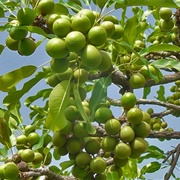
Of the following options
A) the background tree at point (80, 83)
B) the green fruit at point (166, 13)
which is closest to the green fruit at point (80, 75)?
the background tree at point (80, 83)

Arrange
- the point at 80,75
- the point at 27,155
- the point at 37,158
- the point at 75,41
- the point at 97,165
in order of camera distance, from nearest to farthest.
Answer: the point at 75,41
the point at 80,75
the point at 97,165
the point at 27,155
the point at 37,158

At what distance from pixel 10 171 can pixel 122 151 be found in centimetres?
72

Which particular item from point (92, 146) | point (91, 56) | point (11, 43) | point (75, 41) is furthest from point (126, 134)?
point (11, 43)

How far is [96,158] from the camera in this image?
233cm

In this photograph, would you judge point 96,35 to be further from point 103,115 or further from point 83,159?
point 83,159

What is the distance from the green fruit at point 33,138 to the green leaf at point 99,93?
2.07 ft

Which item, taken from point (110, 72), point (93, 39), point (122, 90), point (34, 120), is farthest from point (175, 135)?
point (93, 39)

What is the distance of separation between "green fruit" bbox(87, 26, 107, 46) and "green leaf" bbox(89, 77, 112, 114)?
0.44m

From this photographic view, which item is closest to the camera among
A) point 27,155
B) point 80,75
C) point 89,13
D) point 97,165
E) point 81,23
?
point 81,23

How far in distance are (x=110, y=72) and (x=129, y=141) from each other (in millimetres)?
454

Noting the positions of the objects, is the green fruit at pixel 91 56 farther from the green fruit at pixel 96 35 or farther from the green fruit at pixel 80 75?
the green fruit at pixel 80 75

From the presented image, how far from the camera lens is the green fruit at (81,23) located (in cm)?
191

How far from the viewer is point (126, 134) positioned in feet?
7.30

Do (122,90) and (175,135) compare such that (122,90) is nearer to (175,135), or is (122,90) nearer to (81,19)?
(175,135)
